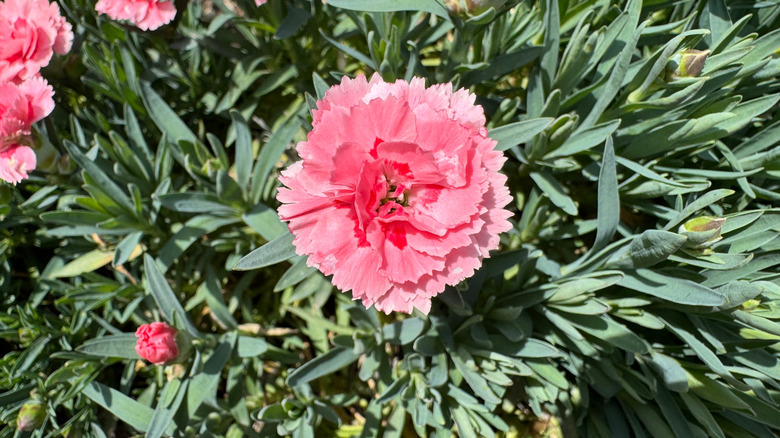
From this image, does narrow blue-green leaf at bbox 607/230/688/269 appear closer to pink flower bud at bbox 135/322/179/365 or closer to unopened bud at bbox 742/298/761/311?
unopened bud at bbox 742/298/761/311

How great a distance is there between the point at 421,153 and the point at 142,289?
51.3 inches

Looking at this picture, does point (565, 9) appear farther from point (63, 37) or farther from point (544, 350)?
point (63, 37)

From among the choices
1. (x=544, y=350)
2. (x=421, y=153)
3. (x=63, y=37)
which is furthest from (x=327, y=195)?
(x=63, y=37)

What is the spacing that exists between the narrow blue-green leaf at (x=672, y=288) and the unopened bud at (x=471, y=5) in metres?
0.76

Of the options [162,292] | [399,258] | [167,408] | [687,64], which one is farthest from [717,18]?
[167,408]

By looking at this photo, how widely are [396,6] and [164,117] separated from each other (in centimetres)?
87

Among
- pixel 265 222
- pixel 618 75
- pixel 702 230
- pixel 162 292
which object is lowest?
pixel 162 292

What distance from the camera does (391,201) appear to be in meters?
1.08

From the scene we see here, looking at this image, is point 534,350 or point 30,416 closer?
point 534,350

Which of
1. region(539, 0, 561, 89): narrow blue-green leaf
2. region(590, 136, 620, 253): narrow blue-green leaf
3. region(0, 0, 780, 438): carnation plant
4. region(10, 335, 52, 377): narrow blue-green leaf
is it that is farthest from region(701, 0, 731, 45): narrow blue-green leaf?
region(10, 335, 52, 377): narrow blue-green leaf

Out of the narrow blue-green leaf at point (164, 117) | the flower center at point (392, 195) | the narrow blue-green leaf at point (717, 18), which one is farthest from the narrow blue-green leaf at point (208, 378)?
the narrow blue-green leaf at point (717, 18)

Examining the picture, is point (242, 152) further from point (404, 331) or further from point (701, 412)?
point (701, 412)

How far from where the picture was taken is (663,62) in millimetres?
1230

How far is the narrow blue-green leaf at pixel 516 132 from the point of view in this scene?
128cm
